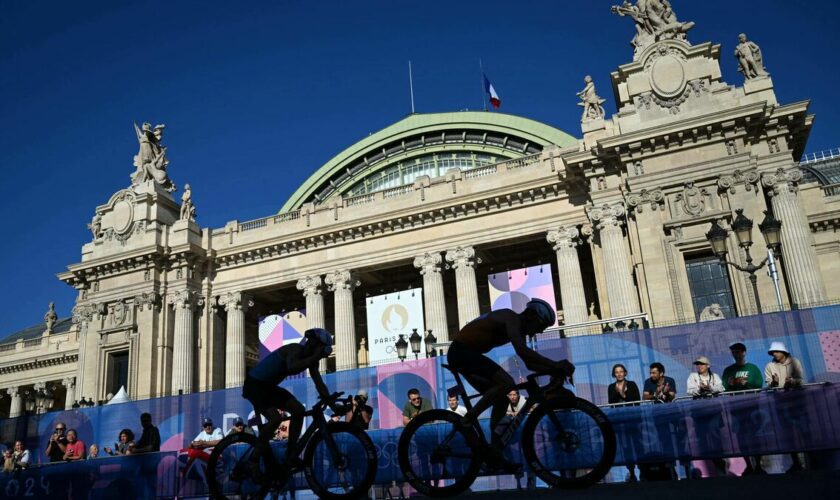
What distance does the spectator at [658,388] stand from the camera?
10.8 metres

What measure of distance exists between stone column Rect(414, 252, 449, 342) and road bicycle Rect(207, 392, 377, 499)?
22.1 m

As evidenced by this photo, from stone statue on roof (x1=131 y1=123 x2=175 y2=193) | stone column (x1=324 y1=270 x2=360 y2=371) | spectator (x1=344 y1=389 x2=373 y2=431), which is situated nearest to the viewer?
spectator (x1=344 y1=389 x2=373 y2=431)

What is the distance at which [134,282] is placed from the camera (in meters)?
33.5

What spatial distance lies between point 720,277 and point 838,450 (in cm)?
1661

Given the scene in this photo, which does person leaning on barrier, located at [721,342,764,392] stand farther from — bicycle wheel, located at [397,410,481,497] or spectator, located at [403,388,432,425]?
bicycle wheel, located at [397,410,481,497]

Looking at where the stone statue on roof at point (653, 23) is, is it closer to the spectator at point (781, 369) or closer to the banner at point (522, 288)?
the banner at point (522, 288)

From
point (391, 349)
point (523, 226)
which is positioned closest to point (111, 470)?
point (391, 349)

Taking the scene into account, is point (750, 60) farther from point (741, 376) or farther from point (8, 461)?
point (8, 461)

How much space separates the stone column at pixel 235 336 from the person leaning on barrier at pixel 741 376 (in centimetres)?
2582

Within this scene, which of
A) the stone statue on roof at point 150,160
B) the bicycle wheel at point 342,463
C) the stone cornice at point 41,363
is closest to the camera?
the bicycle wheel at point 342,463

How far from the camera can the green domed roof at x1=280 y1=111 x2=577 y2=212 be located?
49.7 m

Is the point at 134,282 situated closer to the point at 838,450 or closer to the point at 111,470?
the point at 111,470

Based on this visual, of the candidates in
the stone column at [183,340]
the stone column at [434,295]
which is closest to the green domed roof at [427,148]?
the stone column at [434,295]

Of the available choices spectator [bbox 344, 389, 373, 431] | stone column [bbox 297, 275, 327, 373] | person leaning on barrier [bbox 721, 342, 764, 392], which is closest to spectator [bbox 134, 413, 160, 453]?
spectator [bbox 344, 389, 373, 431]
